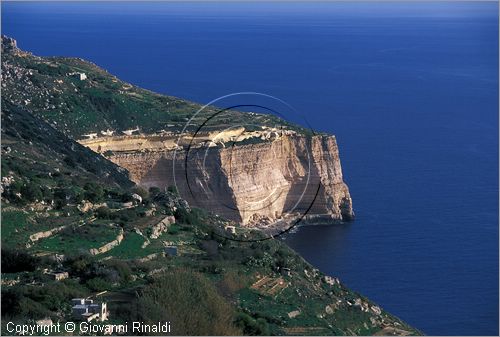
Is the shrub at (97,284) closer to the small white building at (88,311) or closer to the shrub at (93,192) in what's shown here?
the small white building at (88,311)

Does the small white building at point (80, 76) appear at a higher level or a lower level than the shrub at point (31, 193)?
lower

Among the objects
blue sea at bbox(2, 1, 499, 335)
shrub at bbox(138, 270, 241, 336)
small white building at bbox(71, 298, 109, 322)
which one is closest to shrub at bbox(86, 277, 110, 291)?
shrub at bbox(138, 270, 241, 336)

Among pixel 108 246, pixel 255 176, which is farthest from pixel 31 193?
pixel 255 176

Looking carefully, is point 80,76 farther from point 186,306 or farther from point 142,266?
point 186,306

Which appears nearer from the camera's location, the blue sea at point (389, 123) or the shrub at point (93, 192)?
the shrub at point (93, 192)

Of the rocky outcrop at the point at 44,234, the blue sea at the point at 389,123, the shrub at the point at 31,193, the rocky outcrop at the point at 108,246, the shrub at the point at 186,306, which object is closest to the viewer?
the shrub at the point at 186,306

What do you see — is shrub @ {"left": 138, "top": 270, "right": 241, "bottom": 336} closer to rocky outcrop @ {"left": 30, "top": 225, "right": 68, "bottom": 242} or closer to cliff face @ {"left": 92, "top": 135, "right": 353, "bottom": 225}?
rocky outcrop @ {"left": 30, "top": 225, "right": 68, "bottom": 242}

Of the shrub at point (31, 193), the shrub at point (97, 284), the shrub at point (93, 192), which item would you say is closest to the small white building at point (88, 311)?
the shrub at point (97, 284)

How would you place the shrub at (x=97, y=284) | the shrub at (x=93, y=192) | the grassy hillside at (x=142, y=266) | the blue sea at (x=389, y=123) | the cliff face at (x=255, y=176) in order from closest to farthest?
the grassy hillside at (x=142, y=266) < the shrub at (x=97, y=284) < the shrub at (x=93, y=192) < the blue sea at (x=389, y=123) < the cliff face at (x=255, y=176)
